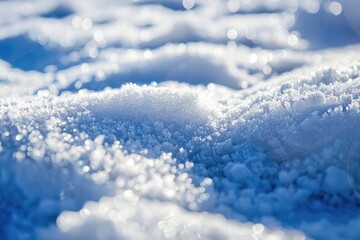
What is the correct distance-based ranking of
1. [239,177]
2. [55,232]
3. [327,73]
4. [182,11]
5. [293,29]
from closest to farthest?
[55,232] → [239,177] → [327,73] → [293,29] → [182,11]

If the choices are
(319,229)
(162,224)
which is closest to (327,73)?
(319,229)

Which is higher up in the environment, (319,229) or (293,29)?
(293,29)

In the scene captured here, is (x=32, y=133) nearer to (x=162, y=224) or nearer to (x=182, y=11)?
(x=162, y=224)

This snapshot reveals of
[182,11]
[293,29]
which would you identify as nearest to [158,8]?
[182,11]

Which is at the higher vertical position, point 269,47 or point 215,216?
point 269,47

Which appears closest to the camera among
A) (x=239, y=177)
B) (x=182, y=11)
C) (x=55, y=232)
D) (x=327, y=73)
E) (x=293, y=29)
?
(x=55, y=232)

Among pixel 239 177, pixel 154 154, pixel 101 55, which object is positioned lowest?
pixel 239 177

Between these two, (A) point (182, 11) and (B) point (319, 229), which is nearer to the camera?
(B) point (319, 229)

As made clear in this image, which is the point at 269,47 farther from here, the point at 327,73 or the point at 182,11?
the point at 327,73

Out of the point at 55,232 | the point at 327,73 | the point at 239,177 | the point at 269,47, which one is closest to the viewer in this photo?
the point at 55,232
